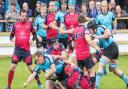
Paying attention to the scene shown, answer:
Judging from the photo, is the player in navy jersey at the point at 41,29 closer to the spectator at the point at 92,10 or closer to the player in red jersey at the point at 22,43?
the spectator at the point at 92,10

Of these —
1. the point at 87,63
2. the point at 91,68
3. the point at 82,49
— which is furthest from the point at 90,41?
the point at 91,68

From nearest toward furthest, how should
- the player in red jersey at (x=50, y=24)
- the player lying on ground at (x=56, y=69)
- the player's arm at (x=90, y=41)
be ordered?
1. the player lying on ground at (x=56, y=69)
2. the player's arm at (x=90, y=41)
3. the player in red jersey at (x=50, y=24)

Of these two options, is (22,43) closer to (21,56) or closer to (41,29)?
(21,56)

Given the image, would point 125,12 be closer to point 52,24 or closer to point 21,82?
point 52,24

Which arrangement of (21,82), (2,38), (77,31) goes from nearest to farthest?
(77,31)
(21,82)
(2,38)

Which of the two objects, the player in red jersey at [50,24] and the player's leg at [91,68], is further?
the player in red jersey at [50,24]

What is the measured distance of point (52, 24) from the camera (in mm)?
19875

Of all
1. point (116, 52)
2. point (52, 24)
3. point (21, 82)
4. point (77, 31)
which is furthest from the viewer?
point (52, 24)

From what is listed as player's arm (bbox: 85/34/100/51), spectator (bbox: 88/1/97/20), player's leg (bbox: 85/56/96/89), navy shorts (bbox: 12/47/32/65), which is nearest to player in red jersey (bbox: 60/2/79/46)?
navy shorts (bbox: 12/47/32/65)

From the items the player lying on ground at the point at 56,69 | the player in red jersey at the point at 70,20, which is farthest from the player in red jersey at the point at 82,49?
the player in red jersey at the point at 70,20

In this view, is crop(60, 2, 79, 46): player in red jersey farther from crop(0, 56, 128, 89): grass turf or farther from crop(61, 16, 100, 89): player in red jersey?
crop(61, 16, 100, 89): player in red jersey

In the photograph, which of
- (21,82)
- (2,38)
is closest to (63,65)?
(21,82)

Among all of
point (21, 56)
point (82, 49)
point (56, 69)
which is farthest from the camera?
point (21, 56)

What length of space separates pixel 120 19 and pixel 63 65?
486 inches
